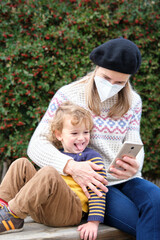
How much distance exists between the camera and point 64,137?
239 centimetres

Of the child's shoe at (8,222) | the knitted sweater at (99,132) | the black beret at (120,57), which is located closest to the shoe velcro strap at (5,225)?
the child's shoe at (8,222)

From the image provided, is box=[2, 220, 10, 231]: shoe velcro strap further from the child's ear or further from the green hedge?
the green hedge

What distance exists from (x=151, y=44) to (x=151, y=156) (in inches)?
63.0

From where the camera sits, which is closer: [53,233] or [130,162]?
[53,233]

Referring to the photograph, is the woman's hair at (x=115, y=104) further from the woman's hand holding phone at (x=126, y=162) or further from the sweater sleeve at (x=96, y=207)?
the sweater sleeve at (x=96, y=207)

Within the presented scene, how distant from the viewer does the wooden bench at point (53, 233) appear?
6.15 feet

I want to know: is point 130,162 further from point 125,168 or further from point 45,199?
point 45,199

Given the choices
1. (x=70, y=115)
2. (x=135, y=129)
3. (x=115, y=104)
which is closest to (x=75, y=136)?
(x=70, y=115)

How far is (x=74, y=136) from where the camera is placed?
7.69 feet

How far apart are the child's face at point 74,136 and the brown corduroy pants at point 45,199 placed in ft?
1.29

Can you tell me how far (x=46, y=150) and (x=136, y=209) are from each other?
2.59ft

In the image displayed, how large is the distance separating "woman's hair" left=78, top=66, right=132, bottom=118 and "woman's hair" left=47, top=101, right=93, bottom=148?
11 centimetres

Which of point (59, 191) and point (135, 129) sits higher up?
point (135, 129)

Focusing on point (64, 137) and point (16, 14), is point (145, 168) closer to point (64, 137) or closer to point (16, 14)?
point (64, 137)
